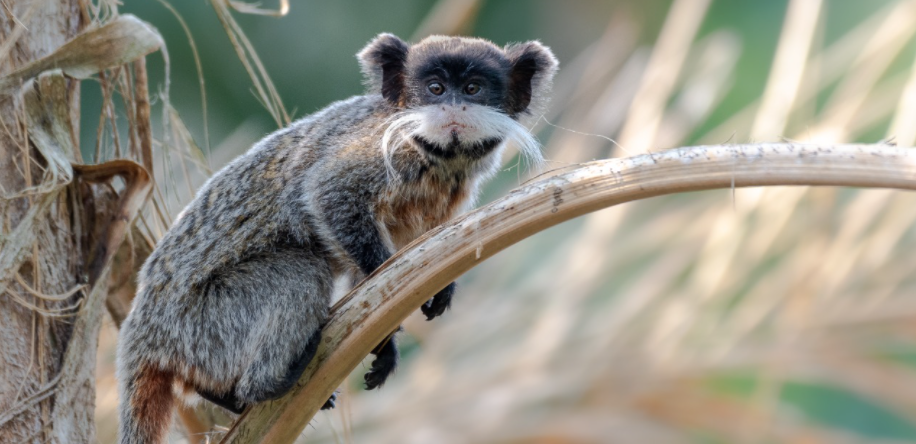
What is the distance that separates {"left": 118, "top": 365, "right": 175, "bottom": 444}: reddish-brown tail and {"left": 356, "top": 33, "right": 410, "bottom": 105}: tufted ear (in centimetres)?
97

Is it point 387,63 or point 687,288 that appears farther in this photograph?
point 687,288

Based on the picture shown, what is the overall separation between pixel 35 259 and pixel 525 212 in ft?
3.90

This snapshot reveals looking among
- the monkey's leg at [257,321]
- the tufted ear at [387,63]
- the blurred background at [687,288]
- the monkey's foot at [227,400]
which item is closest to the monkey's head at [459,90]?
the tufted ear at [387,63]

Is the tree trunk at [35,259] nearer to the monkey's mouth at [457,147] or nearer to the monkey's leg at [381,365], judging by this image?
the monkey's leg at [381,365]

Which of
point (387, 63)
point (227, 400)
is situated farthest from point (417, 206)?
point (227, 400)

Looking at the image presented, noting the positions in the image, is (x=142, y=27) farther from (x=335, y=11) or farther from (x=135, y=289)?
(x=335, y=11)

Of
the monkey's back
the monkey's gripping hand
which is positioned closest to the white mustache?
the monkey's back

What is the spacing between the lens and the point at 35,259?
6.97 feet

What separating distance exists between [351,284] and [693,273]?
110 inches

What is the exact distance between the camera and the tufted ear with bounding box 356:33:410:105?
8.63ft

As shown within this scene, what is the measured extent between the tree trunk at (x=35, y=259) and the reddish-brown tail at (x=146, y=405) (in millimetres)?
99

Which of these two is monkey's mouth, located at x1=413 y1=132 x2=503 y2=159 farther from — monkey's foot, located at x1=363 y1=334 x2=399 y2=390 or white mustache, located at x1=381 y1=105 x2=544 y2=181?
monkey's foot, located at x1=363 y1=334 x2=399 y2=390

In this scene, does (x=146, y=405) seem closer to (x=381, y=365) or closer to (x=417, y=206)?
(x=381, y=365)

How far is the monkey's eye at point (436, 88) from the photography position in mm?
2492
